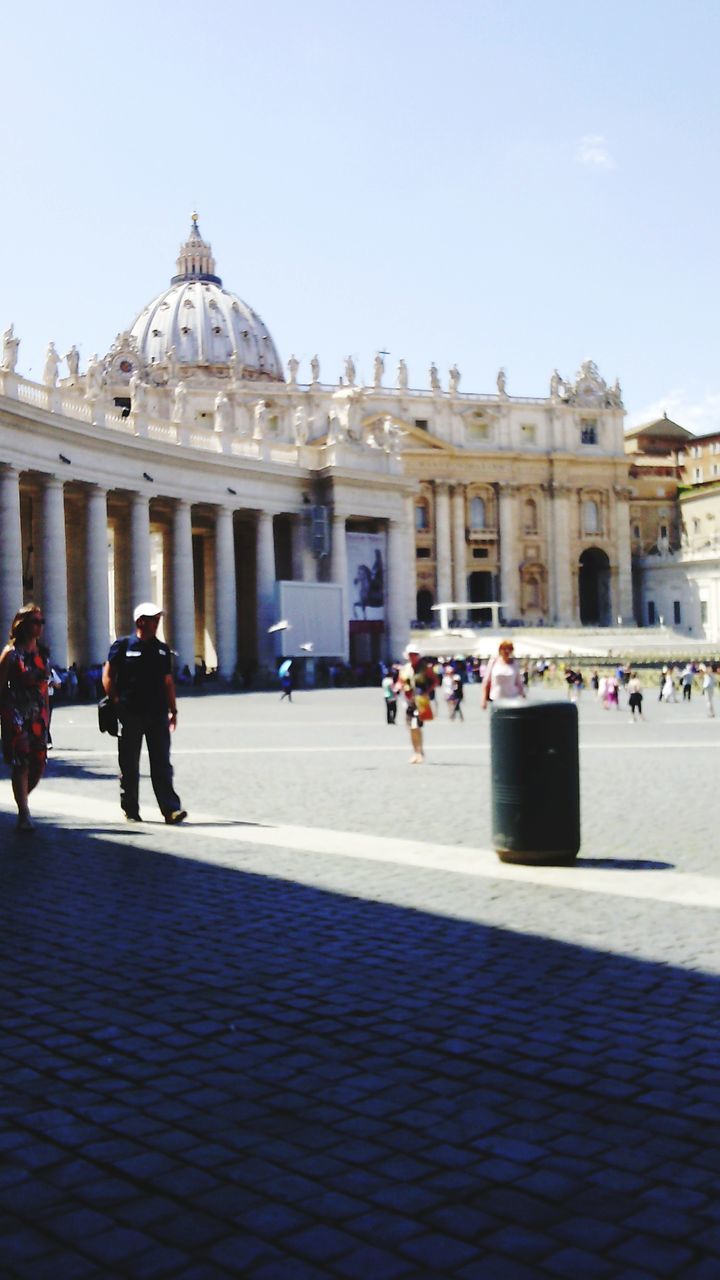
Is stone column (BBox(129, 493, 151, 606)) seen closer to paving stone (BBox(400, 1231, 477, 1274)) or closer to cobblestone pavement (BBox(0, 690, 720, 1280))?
cobblestone pavement (BBox(0, 690, 720, 1280))

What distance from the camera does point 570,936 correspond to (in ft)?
21.9

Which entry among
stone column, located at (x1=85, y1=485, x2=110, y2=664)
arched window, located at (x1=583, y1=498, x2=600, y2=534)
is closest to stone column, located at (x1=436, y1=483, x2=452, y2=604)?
arched window, located at (x1=583, y1=498, x2=600, y2=534)

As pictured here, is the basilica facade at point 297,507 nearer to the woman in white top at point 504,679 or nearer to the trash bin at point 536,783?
the woman in white top at point 504,679

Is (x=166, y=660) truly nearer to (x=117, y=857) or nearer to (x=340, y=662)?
(x=117, y=857)

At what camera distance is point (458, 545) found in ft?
326

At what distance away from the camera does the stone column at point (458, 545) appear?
99.2 meters

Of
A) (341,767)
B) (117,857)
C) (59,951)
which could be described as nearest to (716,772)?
(341,767)

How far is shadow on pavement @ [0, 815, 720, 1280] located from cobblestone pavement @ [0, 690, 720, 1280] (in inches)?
0.5

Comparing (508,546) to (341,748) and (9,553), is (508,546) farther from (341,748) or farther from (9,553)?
(341,748)

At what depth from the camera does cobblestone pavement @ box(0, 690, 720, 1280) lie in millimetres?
3359

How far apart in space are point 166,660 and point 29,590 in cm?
3760

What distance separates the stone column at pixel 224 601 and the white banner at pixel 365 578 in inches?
283

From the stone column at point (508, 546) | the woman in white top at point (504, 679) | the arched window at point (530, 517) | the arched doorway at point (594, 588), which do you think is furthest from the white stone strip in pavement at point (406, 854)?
the arched doorway at point (594, 588)

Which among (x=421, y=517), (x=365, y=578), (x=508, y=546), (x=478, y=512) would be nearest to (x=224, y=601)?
(x=365, y=578)
